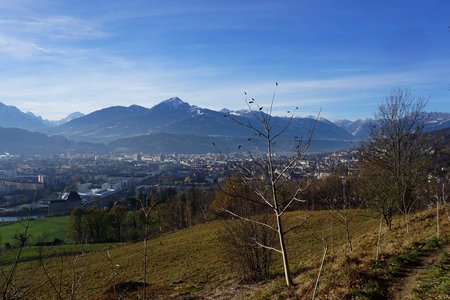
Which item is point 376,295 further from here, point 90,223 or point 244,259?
point 90,223

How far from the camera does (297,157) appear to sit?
692cm

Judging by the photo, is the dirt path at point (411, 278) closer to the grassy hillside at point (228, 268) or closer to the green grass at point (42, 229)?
the grassy hillside at point (228, 268)

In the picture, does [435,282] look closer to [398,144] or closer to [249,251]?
[249,251]

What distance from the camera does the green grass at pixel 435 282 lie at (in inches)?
277

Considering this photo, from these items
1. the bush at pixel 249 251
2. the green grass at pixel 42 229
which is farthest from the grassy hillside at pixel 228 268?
the green grass at pixel 42 229

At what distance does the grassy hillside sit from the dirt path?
3.00 feet

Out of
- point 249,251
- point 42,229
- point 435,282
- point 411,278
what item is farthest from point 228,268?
point 42,229

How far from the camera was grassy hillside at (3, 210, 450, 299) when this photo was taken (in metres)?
9.78

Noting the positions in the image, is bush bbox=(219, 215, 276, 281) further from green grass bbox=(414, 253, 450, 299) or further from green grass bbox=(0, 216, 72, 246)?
green grass bbox=(0, 216, 72, 246)

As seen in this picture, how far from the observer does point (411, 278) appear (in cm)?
838

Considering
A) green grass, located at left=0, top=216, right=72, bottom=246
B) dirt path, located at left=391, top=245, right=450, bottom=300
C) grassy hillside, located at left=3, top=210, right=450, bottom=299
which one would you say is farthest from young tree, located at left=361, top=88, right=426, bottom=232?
green grass, located at left=0, top=216, right=72, bottom=246

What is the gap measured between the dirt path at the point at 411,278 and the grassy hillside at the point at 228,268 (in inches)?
36.0

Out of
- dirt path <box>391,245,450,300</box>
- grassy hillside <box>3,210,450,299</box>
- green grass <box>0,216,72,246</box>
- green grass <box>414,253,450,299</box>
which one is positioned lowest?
green grass <box>0,216,72,246</box>

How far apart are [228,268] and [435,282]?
1467 centimetres
